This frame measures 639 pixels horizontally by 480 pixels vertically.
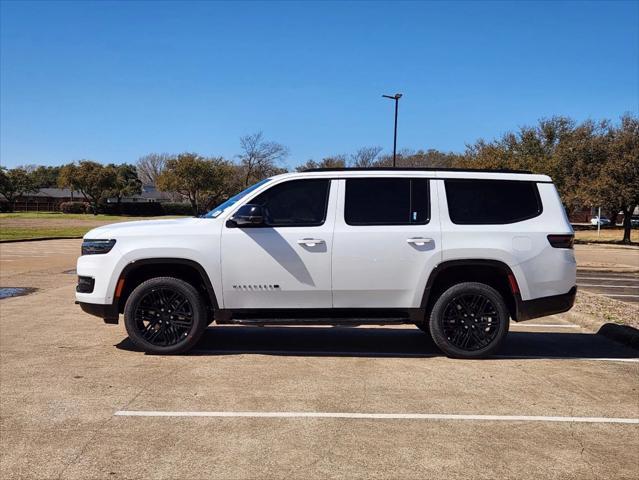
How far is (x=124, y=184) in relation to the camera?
92.4 metres

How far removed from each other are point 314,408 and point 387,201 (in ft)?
8.29

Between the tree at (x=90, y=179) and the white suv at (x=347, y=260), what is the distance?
79160mm

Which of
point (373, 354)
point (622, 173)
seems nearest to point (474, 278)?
point (373, 354)

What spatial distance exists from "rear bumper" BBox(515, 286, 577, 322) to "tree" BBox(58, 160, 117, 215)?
80645 millimetres

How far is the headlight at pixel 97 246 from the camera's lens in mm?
6324

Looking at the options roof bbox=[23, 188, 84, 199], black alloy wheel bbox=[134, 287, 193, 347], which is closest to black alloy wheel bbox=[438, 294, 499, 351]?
black alloy wheel bbox=[134, 287, 193, 347]

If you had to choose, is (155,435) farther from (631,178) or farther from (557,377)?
(631,178)

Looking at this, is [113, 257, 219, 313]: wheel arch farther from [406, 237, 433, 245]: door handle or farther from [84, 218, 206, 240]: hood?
[406, 237, 433, 245]: door handle

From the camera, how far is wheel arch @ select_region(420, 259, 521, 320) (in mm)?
6281

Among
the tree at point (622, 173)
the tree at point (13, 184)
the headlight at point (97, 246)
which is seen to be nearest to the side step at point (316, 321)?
the headlight at point (97, 246)

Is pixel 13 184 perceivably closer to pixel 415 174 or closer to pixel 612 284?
pixel 612 284

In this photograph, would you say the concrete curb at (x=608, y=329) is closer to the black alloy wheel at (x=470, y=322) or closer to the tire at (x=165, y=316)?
the black alloy wheel at (x=470, y=322)

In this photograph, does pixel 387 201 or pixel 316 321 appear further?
pixel 387 201

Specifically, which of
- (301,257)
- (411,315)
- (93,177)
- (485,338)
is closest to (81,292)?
(301,257)
